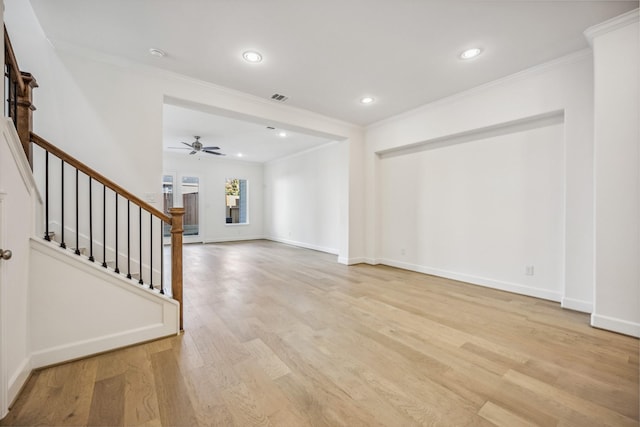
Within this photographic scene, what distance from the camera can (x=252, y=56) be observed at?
279 cm

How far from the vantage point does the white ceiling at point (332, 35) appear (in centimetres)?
214

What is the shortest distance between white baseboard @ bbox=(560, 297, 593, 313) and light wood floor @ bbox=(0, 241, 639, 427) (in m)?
0.09

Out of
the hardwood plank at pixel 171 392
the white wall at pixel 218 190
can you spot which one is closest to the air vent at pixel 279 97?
the hardwood plank at pixel 171 392

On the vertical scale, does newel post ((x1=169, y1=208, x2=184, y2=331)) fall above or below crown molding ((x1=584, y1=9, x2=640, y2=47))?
below

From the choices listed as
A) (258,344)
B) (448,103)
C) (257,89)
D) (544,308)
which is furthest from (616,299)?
(257,89)

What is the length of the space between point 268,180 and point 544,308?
790 cm

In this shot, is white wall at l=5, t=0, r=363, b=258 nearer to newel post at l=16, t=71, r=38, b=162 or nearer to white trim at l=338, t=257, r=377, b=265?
newel post at l=16, t=71, r=38, b=162

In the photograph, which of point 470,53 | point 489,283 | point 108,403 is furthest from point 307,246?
point 108,403

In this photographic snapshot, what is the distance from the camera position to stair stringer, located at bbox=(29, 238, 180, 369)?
5.82 feet

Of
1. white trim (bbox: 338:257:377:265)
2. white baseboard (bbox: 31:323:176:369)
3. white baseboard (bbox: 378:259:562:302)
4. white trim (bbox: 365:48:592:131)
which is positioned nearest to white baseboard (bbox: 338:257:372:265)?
white trim (bbox: 338:257:377:265)

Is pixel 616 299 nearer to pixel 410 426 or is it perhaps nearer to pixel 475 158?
pixel 475 158

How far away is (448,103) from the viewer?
3891 millimetres

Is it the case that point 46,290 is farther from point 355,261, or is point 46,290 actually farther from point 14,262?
point 355,261

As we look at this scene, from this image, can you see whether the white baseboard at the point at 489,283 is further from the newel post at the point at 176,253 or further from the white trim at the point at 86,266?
the white trim at the point at 86,266
